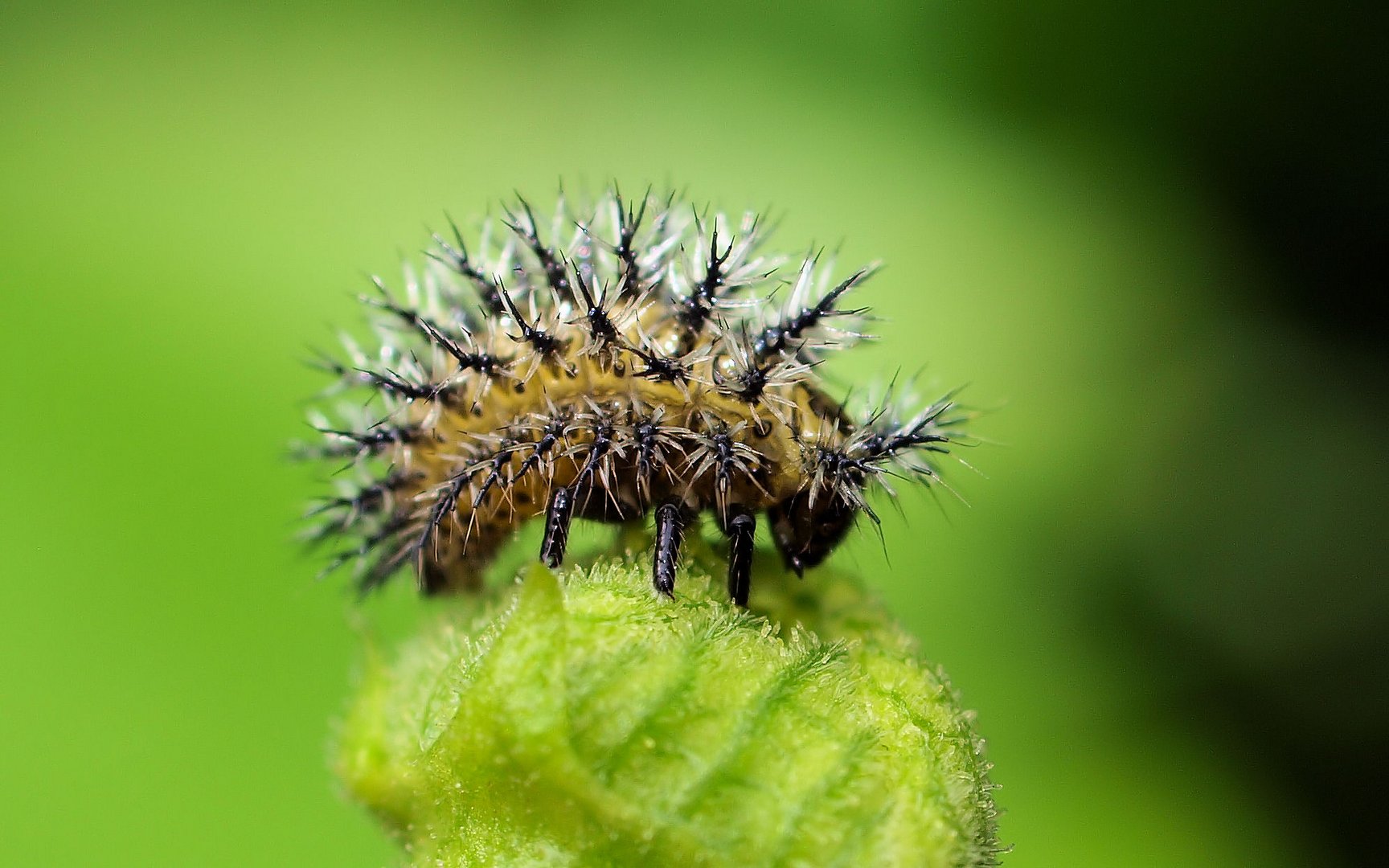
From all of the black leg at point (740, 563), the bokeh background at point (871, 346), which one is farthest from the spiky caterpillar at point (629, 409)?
the bokeh background at point (871, 346)

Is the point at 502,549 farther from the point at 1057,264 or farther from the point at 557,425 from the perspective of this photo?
the point at 1057,264

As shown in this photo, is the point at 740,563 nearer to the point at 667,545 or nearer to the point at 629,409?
the point at 667,545

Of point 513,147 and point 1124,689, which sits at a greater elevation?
point 513,147

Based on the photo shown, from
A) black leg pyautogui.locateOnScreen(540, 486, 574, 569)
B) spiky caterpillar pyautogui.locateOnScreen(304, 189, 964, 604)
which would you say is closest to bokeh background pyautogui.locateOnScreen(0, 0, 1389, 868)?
spiky caterpillar pyautogui.locateOnScreen(304, 189, 964, 604)

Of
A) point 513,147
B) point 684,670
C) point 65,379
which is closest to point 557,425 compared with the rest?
point 684,670

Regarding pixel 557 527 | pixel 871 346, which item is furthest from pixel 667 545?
pixel 871 346

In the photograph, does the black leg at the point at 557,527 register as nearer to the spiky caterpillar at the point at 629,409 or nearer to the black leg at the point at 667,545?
the spiky caterpillar at the point at 629,409
